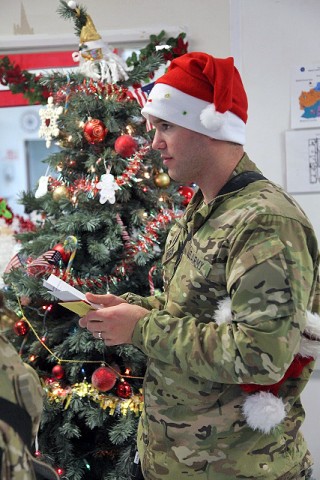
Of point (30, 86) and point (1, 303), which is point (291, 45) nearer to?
point (30, 86)

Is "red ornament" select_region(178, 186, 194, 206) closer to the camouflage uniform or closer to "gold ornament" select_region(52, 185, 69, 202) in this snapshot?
"gold ornament" select_region(52, 185, 69, 202)

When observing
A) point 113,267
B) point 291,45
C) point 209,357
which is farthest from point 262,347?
point 291,45

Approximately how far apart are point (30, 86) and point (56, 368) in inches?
49.7

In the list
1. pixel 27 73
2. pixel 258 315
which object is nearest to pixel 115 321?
pixel 258 315

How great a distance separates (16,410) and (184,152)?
0.80 meters

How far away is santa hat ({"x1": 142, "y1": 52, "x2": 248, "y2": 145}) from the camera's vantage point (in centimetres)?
134

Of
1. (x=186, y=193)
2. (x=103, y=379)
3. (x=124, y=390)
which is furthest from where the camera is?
(x=186, y=193)

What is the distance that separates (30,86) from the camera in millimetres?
2562

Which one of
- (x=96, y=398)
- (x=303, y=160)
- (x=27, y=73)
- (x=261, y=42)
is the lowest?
(x=96, y=398)

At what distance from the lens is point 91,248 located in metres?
2.14

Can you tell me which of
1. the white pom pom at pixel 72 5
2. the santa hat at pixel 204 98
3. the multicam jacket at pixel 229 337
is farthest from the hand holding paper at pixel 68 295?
the white pom pom at pixel 72 5

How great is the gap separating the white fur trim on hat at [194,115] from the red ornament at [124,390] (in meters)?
1.14

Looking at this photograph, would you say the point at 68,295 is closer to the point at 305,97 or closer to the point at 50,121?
the point at 50,121

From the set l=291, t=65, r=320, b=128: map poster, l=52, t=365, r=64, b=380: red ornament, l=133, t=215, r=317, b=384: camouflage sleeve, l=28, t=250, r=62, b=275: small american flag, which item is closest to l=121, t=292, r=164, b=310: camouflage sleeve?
l=133, t=215, r=317, b=384: camouflage sleeve
